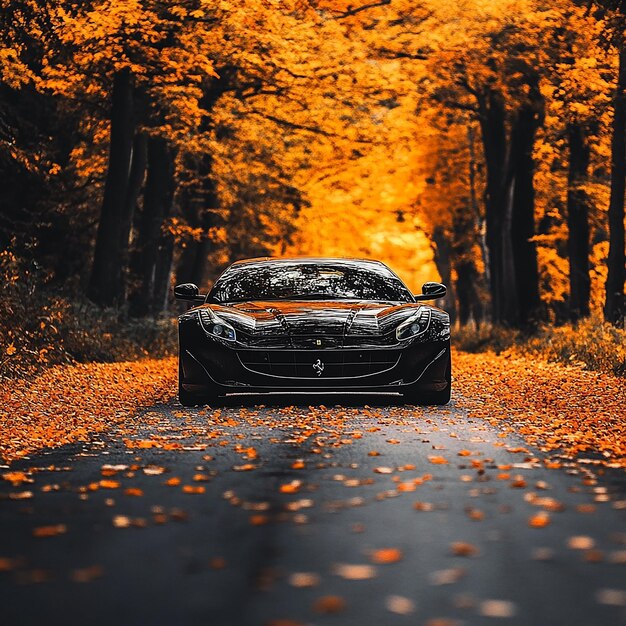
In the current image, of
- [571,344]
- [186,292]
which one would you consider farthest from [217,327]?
[571,344]

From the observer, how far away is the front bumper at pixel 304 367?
12.2 meters

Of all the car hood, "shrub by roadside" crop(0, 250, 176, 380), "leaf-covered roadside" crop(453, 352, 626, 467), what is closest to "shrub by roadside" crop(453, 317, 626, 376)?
"leaf-covered roadside" crop(453, 352, 626, 467)

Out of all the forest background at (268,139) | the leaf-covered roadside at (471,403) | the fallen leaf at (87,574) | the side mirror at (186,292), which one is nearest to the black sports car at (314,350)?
the leaf-covered roadside at (471,403)

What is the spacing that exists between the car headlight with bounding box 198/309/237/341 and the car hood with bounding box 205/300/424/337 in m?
0.06

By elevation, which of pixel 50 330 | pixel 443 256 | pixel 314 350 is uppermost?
pixel 443 256

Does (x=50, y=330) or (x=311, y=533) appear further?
(x=50, y=330)

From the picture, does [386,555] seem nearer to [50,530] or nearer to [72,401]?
[50,530]

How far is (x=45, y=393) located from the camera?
1523 centimetres

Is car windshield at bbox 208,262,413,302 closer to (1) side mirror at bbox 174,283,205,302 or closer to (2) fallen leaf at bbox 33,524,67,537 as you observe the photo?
(1) side mirror at bbox 174,283,205,302

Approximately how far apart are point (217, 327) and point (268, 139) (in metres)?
26.4

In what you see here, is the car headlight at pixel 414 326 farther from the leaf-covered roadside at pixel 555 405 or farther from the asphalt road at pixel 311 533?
the asphalt road at pixel 311 533

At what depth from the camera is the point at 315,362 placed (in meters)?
12.2

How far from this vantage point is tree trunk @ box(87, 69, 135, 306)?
25484mm

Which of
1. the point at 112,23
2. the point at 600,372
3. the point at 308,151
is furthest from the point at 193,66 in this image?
the point at 308,151
